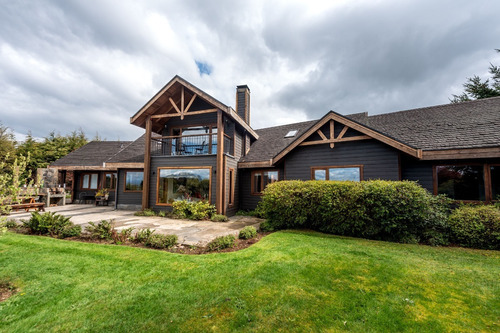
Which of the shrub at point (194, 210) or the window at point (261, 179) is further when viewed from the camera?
the window at point (261, 179)

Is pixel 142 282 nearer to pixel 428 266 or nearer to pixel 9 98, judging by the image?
pixel 428 266

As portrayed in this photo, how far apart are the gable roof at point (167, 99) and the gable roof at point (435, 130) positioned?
10.7 ft

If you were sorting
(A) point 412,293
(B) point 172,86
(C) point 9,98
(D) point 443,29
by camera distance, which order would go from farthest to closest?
(C) point 9,98, (D) point 443,29, (B) point 172,86, (A) point 412,293

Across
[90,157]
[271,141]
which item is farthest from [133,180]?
[271,141]

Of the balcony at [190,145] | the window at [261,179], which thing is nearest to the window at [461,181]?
the window at [261,179]

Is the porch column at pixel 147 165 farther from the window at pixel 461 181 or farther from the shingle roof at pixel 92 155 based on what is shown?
the window at pixel 461 181

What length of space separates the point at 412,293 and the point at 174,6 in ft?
34.5

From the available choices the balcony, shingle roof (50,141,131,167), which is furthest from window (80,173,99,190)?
the balcony

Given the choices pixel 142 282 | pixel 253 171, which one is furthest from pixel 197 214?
pixel 142 282

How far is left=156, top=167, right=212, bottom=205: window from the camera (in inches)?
420

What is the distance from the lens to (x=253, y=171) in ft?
40.3

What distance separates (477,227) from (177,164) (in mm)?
12016

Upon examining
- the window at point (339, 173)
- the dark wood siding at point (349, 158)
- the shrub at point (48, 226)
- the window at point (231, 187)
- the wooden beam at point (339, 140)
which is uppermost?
the wooden beam at point (339, 140)

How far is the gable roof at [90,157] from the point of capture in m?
15.3
